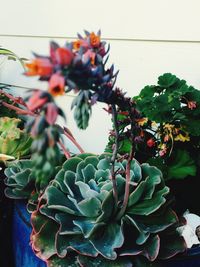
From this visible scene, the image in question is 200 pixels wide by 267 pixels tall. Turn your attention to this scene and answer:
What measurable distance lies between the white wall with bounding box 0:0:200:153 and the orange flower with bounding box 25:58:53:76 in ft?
2.52

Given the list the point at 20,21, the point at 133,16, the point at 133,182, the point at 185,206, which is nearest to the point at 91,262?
the point at 133,182

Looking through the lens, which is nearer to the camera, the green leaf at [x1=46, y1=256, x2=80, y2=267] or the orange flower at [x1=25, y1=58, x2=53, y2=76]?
the orange flower at [x1=25, y1=58, x2=53, y2=76]

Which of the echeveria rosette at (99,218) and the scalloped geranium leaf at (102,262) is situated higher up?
the echeveria rosette at (99,218)

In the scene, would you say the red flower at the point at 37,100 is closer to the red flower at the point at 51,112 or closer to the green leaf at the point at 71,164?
the red flower at the point at 51,112

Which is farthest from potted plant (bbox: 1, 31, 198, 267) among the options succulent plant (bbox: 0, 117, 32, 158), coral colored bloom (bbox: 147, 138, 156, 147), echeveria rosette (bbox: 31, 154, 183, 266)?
succulent plant (bbox: 0, 117, 32, 158)

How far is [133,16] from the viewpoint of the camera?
1289 mm

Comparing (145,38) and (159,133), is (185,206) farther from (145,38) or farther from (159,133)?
(145,38)

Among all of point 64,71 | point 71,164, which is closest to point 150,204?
point 71,164

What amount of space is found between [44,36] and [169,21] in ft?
1.96

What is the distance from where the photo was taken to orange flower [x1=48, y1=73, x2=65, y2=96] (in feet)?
1.62

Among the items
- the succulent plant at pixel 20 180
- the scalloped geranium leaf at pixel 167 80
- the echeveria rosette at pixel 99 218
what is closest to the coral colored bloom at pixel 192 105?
the scalloped geranium leaf at pixel 167 80

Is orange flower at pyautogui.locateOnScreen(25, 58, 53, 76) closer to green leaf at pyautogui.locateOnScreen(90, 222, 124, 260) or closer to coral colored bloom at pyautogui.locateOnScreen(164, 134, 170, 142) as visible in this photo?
green leaf at pyautogui.locateOnScreen(90, 222, 124, 260)

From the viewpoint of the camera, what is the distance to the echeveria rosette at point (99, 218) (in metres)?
0.82

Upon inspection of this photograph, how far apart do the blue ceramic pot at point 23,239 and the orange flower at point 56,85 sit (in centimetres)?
57
